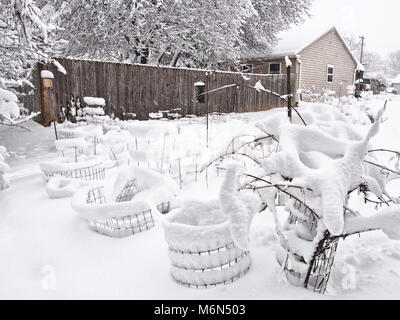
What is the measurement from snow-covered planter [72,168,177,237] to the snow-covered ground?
10 centimetres

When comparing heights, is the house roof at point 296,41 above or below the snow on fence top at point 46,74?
above

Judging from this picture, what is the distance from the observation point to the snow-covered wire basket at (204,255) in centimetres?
182

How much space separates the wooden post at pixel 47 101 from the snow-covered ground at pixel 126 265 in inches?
197

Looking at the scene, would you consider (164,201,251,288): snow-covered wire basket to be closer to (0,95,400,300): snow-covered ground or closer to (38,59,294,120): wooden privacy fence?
(0,95,400,300): snow-covered ground

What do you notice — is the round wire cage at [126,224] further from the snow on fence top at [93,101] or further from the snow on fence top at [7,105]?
the snow on fence top at [93,101]

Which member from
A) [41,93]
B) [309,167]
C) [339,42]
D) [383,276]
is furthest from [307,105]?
[339,42]

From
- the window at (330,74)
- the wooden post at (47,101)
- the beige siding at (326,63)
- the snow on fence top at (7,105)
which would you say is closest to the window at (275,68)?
the beige siding at (326,63)

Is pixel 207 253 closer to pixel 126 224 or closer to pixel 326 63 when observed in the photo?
pixel 126 224

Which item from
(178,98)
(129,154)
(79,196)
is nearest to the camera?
(79,196)

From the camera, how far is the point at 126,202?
2.55 m

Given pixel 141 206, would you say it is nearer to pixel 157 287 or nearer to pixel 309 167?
pixel 157 287

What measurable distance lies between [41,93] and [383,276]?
8.20 metres

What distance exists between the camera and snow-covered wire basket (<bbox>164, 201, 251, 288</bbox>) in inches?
71.8

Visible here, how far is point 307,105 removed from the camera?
7.47 ft
